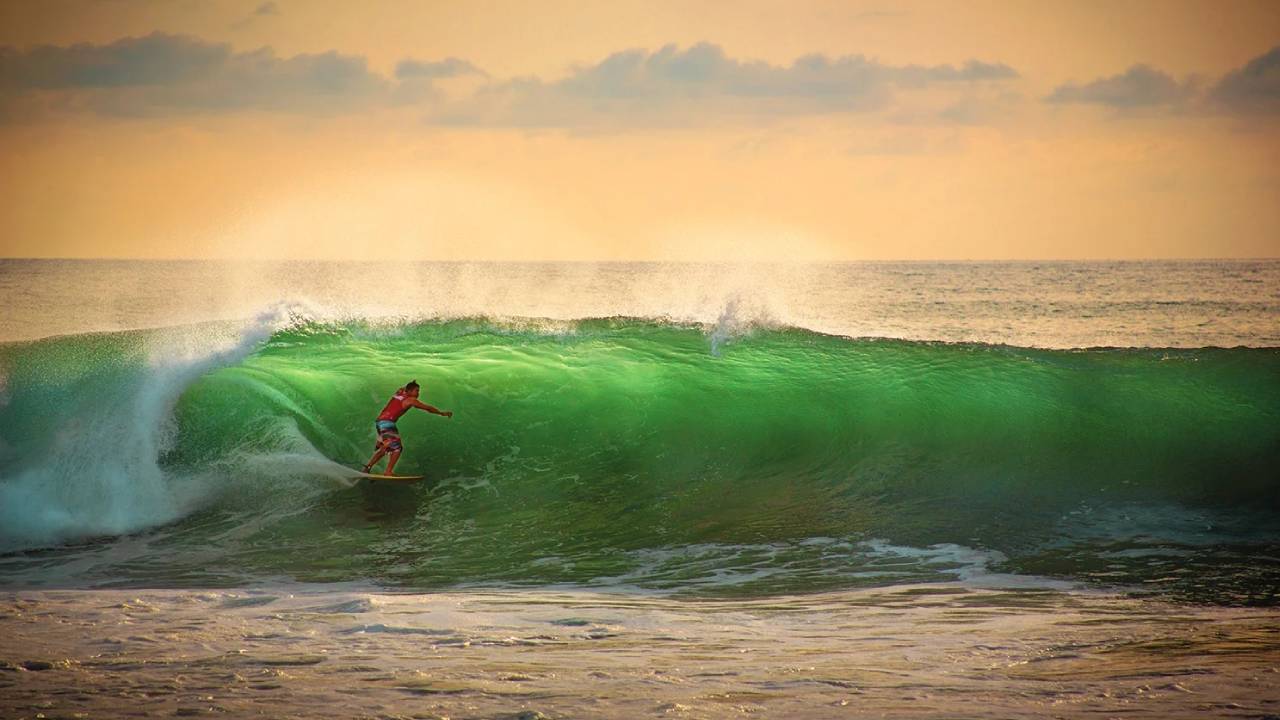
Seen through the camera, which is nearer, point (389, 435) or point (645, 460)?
point (389, 435)

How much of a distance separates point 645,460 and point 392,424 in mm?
2556

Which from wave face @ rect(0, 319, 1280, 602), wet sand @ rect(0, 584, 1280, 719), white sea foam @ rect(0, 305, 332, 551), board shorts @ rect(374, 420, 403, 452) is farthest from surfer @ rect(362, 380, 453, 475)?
wet sand @ rect(0, 584, 1280, 719)

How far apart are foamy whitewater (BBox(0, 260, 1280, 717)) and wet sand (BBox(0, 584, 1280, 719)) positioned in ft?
0.09

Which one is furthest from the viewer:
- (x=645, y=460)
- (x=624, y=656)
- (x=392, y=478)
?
(x=645, y=460)

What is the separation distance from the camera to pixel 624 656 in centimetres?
477

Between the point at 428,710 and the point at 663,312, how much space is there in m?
12.5

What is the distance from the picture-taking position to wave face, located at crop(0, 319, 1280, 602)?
7.83 m

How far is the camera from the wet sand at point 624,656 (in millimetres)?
3975

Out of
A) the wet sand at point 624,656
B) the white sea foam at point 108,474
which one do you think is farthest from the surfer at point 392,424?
the wet sand at point 624,656

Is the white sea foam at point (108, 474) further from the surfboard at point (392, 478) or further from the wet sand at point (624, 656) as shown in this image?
the wet sand at point (624, 656)

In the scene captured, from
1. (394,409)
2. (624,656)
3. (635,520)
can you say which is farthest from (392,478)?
(624,656)

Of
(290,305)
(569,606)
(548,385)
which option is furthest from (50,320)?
(569,606)

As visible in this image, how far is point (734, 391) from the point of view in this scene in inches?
498

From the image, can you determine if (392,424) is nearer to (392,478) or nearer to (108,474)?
(392,478)
